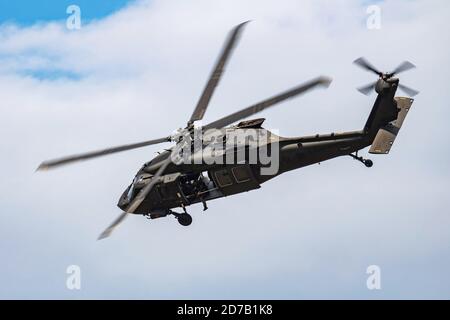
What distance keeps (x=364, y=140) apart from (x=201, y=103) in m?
8.49

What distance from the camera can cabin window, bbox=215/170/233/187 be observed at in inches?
2293

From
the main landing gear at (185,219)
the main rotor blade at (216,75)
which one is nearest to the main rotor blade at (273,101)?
the main rotor blade at (216,75)

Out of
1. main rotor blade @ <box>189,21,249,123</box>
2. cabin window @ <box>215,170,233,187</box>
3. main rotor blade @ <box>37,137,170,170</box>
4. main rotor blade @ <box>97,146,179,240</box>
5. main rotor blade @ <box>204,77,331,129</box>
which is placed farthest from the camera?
cabin window @ <box>215,170,233,187</box>

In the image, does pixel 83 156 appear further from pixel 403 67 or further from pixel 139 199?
pixel 403 67

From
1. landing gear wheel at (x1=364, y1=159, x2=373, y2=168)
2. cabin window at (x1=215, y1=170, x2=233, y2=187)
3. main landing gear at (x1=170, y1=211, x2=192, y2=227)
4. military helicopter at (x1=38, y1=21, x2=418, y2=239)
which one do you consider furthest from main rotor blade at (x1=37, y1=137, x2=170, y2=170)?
landing gear wheel at (x1=364, y1=159, x2=373, y2=168)

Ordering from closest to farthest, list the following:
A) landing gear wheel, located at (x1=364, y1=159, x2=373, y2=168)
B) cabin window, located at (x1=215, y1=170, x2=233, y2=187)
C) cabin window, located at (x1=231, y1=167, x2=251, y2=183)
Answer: landing gear wheel, located at (x1=364, y1=159, x2=373, y2=168) → cabin window, located at (x1=231, y1=167, x2=251, y2=183) → cabin window, located at (x1=215, y1=170, x2=233, y2=187)

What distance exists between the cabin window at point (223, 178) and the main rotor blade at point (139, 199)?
2481 millimetres

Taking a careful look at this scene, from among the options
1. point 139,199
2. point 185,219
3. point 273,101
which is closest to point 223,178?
point 185,219

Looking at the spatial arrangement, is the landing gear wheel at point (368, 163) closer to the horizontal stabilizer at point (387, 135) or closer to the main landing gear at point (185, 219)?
the horizontal stabilizer at point (387, 135)

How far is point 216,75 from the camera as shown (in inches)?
2181

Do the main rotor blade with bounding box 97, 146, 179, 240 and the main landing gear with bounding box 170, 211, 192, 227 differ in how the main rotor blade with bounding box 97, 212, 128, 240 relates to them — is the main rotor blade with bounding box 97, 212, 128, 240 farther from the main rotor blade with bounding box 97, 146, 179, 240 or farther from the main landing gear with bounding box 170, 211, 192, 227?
the main landing gear with bounding box 170, 211, 192, 227

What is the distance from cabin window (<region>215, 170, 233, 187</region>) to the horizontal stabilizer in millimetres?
7343
